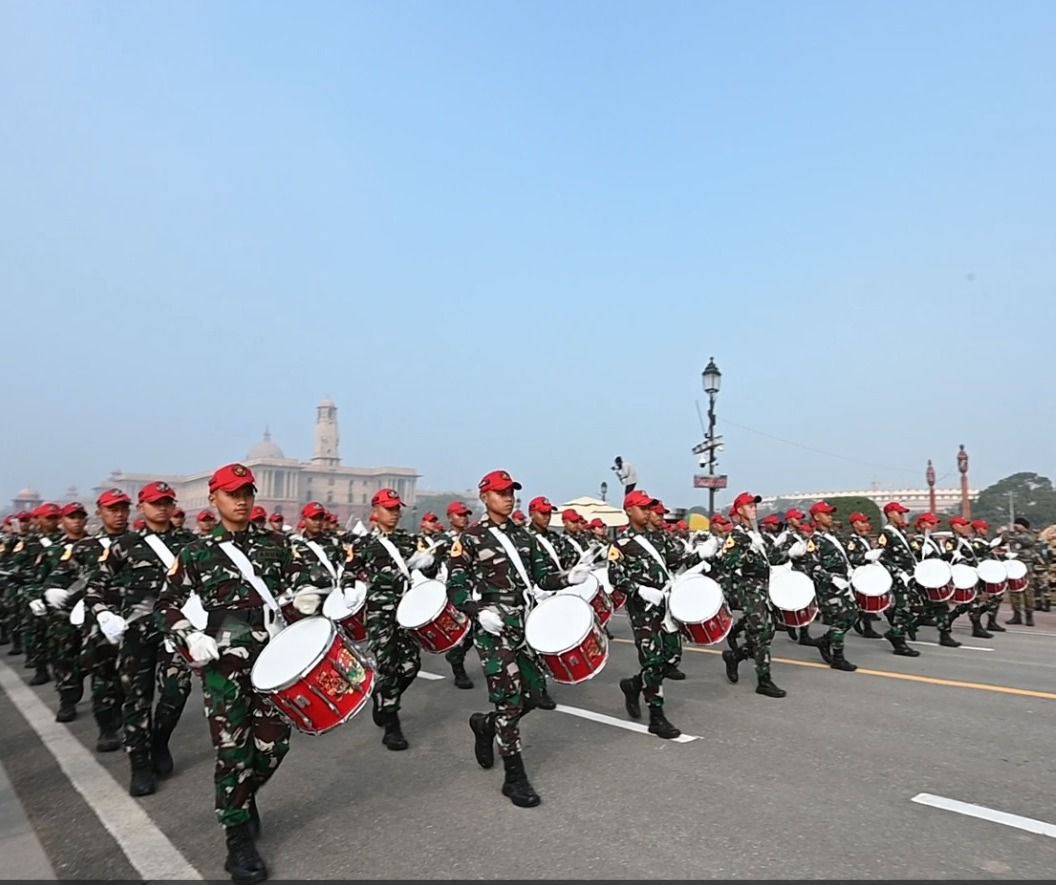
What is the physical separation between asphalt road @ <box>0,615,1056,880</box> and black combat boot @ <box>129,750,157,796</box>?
8 centimetres

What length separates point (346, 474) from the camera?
136625 millimetres

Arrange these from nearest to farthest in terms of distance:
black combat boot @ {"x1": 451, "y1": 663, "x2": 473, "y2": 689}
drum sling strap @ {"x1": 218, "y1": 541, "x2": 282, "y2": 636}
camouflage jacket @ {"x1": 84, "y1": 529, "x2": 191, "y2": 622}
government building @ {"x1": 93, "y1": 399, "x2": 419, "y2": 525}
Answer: drum sling strap @ {"x1": 218, "y1": 541, "x2": 282, "y2": 636}
camouflage jacket @ {"x1": 84, "y1": 529, "x2": 191, "y2": 622}
black combat boot @ {"x1": 451, "y1": 663, "x2": 473, "y2": 689}
government building @ {"x1": 93, "y1": 399, "x2": 419, "y2": 525}

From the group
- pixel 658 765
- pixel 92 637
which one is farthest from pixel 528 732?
pixel 92 637

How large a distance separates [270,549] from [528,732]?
9.99 feet

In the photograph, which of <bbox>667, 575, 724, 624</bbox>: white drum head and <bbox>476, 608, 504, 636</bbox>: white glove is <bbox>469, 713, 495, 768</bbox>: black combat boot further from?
<bbox>667, 575, 724, 624</bbox>: white drum head

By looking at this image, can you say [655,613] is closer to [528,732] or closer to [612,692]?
[528,732]

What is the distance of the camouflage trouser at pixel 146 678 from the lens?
511cm

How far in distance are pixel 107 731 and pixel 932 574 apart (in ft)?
31.9

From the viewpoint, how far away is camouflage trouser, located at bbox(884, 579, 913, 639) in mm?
9852

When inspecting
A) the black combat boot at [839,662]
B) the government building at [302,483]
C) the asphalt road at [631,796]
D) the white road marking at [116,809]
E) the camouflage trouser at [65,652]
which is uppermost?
the government building at [302,483]

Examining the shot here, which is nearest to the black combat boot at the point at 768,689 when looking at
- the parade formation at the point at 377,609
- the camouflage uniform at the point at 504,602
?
the parade formation at the point at 377,609

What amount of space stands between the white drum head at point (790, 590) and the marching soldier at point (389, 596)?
3.68 meters

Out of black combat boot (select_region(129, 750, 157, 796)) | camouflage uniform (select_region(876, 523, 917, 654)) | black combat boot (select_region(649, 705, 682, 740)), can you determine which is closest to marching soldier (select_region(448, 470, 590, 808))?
black combat boot (select_region(649, 705, 682, 740))

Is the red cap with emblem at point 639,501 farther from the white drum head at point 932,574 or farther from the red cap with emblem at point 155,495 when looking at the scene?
the white drum head at point 932,574
